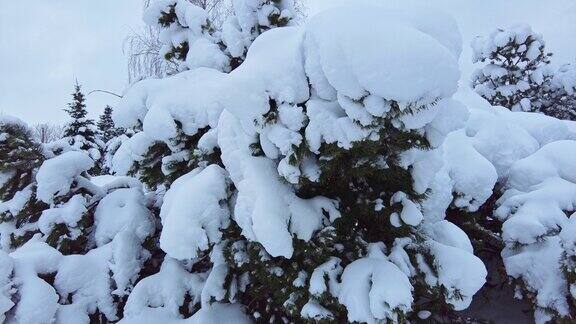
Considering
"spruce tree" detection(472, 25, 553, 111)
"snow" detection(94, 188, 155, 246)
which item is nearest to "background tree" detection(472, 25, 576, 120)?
"spruce tree" detection(472, 25, 553, 111)

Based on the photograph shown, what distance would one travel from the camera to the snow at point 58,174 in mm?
2939

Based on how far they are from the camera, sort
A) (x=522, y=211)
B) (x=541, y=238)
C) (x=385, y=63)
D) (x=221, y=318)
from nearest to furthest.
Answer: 1. (x=385, y=63)
2. (x=221, y=318)
3. (x=541, y=238)
4. (x=522, y=211)

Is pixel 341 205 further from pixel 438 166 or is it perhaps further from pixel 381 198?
pixel 438 166

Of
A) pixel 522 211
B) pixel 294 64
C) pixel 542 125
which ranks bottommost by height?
pixel 542 125

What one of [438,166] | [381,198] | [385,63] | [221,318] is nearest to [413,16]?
[385,63]

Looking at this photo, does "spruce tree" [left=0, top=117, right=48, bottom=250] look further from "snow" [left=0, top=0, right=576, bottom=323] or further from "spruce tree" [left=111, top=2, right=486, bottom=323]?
"spruce tree" [left=111, top=2, right=486, bottom=323]

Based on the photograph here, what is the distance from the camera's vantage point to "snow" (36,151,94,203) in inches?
116

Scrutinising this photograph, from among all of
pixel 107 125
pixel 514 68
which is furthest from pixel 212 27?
pixel 107 125

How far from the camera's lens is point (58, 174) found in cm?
299

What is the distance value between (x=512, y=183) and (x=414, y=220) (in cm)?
207

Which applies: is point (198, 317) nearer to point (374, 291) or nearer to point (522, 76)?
point (374, 291)

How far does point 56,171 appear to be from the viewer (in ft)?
9.80

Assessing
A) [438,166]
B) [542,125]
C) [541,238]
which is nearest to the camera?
[438,166]

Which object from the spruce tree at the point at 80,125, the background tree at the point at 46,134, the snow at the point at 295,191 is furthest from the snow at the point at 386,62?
the spruce tree at the point at 80,125
